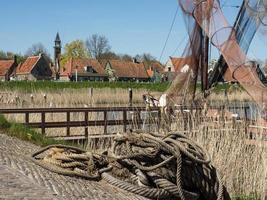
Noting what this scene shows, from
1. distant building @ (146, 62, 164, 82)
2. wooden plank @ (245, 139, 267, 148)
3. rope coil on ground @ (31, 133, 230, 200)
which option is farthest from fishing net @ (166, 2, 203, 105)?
distant building @ (146, 62, 164, 82)

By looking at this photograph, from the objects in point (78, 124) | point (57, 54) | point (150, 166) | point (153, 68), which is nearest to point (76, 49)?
point (57, 54)

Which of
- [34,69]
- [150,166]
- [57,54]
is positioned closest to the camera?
[150,166]

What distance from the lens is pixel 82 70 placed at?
108000mm

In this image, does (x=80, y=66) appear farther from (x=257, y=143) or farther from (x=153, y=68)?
(x=257, y=143)

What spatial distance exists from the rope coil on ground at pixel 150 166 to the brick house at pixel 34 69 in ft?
331

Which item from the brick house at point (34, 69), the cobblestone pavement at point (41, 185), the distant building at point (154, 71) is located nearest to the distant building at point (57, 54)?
the brick house at point (34, 69)

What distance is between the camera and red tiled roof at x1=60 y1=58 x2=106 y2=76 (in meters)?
107

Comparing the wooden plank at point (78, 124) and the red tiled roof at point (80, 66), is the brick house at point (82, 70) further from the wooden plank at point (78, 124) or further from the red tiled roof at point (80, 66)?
the wooden plank at point (78, 124)

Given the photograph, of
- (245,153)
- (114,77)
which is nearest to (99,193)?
(245,153)

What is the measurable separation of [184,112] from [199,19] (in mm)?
4005

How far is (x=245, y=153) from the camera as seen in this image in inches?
352

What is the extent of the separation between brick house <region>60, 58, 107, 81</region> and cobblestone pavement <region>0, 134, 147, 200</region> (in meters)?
99.1

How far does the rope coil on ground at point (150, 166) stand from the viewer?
264 inches

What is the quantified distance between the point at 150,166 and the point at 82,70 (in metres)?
102
